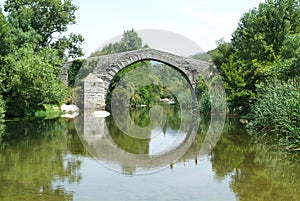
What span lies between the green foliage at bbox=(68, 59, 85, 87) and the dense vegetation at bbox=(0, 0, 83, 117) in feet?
1.46

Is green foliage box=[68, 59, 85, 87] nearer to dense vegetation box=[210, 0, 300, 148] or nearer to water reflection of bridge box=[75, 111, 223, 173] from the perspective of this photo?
dense vegetation box=[210, 0, 300, 148]

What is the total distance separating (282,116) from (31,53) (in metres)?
12.3

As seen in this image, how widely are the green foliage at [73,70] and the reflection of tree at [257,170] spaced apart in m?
16.5

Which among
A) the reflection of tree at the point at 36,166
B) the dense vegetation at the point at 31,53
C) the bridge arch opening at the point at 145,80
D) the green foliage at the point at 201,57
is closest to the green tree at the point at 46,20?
the dense vegetation at the point at 31,53

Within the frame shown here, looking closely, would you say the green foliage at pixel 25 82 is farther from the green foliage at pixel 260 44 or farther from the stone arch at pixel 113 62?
the green foliage at pixel 260 44

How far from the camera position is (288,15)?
19.1 metres

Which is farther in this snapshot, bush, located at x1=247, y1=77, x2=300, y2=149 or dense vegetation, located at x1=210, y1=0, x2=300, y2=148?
dense vegetation, located at x1=210, y1=0, x2=300, y2=148

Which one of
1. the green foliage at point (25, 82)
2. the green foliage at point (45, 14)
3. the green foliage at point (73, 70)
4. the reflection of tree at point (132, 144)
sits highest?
the green foliage at point (45, 14)

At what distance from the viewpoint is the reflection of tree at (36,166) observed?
16.5ft

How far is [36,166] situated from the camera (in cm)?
680

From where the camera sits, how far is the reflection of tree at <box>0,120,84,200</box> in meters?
5.04

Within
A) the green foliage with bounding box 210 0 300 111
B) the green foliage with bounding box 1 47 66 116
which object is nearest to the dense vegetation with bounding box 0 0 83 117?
the green foliage with bounding box 1 47 66 116

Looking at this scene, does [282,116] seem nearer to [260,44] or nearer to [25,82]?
[260,44]

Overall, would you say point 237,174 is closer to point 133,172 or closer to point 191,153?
point 133,172
